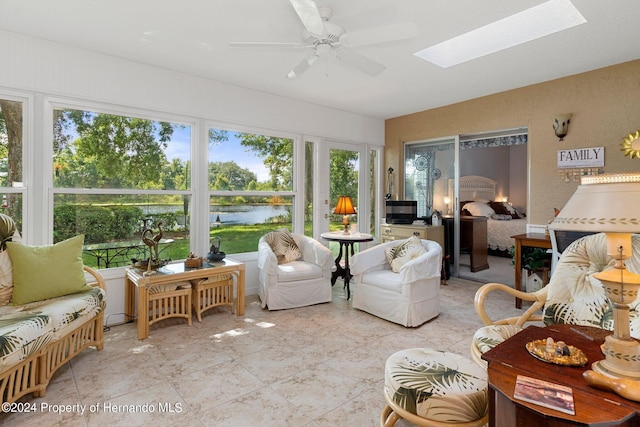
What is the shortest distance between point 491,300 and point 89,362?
4.06 m

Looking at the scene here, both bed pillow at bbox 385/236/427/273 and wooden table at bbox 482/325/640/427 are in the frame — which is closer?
wooden table at bbox 482/325/640/427

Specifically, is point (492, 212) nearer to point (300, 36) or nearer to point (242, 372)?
point (300, 36)

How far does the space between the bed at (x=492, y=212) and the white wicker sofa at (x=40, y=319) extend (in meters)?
6.06

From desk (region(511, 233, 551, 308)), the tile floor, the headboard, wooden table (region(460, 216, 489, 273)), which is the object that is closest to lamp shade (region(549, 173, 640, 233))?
the tile floor

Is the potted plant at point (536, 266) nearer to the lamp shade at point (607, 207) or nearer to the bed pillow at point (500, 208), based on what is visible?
the lamp shade at point (607, 207)

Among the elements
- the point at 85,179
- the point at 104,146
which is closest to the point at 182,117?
the point at 104,146

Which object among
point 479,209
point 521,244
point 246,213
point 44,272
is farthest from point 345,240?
point 479,209

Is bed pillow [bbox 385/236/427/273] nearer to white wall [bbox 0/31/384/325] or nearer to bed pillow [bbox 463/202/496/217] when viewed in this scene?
white wall [bbox 0/31/384/325]

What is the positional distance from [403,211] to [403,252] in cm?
165

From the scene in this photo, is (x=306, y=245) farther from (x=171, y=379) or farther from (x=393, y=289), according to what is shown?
(x=171, y=379)

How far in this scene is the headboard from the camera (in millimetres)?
7367

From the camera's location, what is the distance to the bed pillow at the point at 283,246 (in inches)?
157

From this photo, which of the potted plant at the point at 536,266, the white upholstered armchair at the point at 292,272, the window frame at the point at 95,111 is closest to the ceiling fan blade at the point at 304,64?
the window frame at the point at 95,111

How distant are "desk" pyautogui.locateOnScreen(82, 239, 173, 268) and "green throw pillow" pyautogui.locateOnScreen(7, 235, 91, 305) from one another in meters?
0.85
